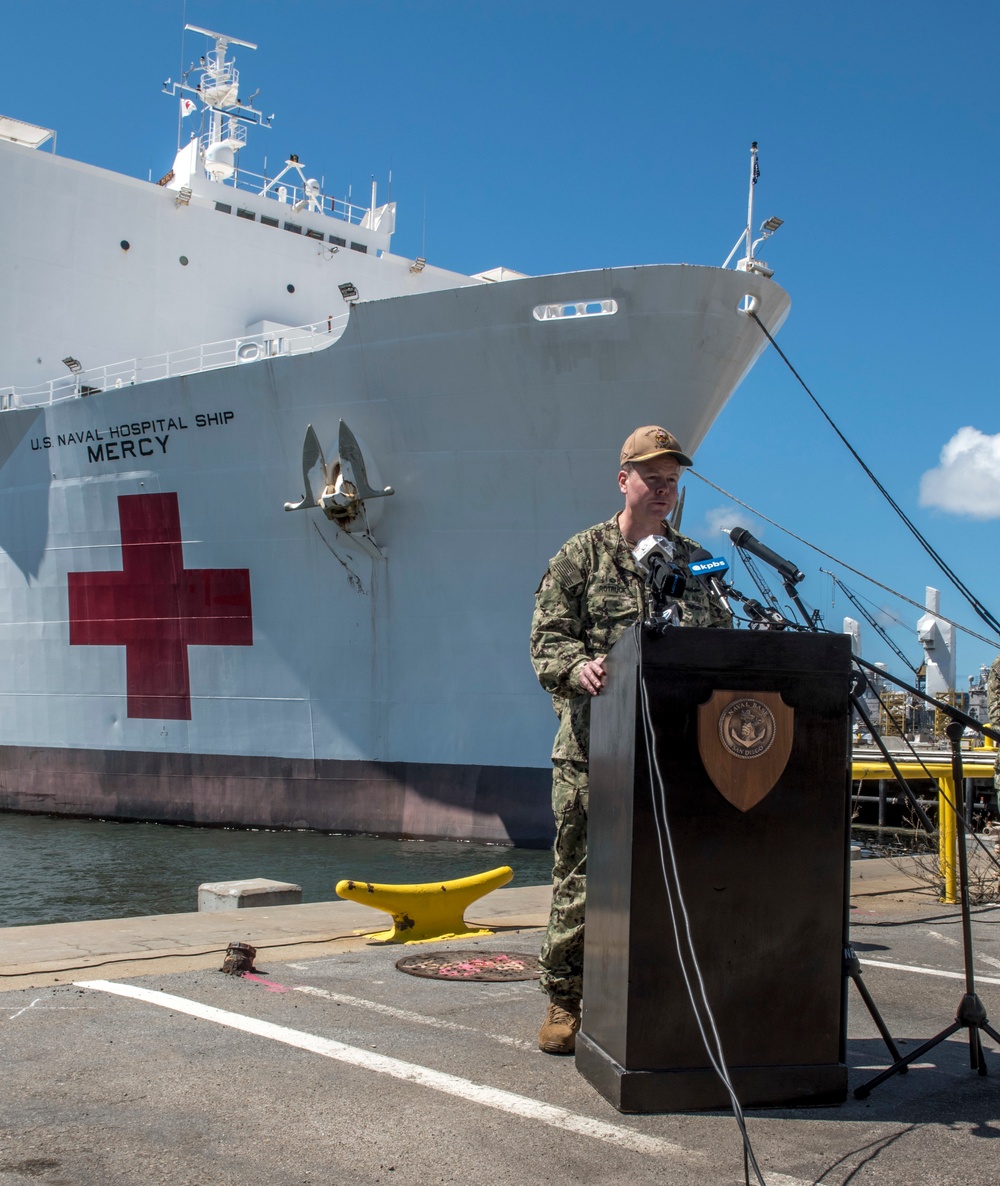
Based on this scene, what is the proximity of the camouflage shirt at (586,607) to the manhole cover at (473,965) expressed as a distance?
1035 mm

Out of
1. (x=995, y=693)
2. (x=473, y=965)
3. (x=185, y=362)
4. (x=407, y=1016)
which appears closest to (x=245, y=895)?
(x=473, y=965)

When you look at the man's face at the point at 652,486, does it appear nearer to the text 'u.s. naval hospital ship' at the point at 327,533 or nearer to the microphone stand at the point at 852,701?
the microphone stand at the point at 852,701

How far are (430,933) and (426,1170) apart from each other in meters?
2.47

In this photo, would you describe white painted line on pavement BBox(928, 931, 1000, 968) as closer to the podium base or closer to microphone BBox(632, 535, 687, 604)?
the podium base

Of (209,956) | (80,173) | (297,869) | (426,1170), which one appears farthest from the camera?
(80,173)

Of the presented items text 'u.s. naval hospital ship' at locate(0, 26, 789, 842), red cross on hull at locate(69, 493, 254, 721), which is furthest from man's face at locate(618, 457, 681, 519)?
red cross on hull at locate(69, 493, 254, 721)

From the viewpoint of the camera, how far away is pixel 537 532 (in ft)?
32.8

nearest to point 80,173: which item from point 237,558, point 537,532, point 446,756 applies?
point 237,558

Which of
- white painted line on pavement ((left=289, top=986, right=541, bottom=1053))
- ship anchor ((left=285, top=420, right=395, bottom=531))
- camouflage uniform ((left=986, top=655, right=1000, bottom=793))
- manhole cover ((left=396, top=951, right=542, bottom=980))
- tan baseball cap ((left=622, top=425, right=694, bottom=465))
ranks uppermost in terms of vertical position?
ship anchor ((left=285, top=420, right=395, bottom=531))

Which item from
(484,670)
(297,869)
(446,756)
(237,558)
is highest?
(237,558)

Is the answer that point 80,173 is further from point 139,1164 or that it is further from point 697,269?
point 139,1164

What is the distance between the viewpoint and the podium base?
2.05 metres

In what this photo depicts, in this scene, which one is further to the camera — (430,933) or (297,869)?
(297,869)

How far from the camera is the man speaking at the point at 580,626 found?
2.51 meters
